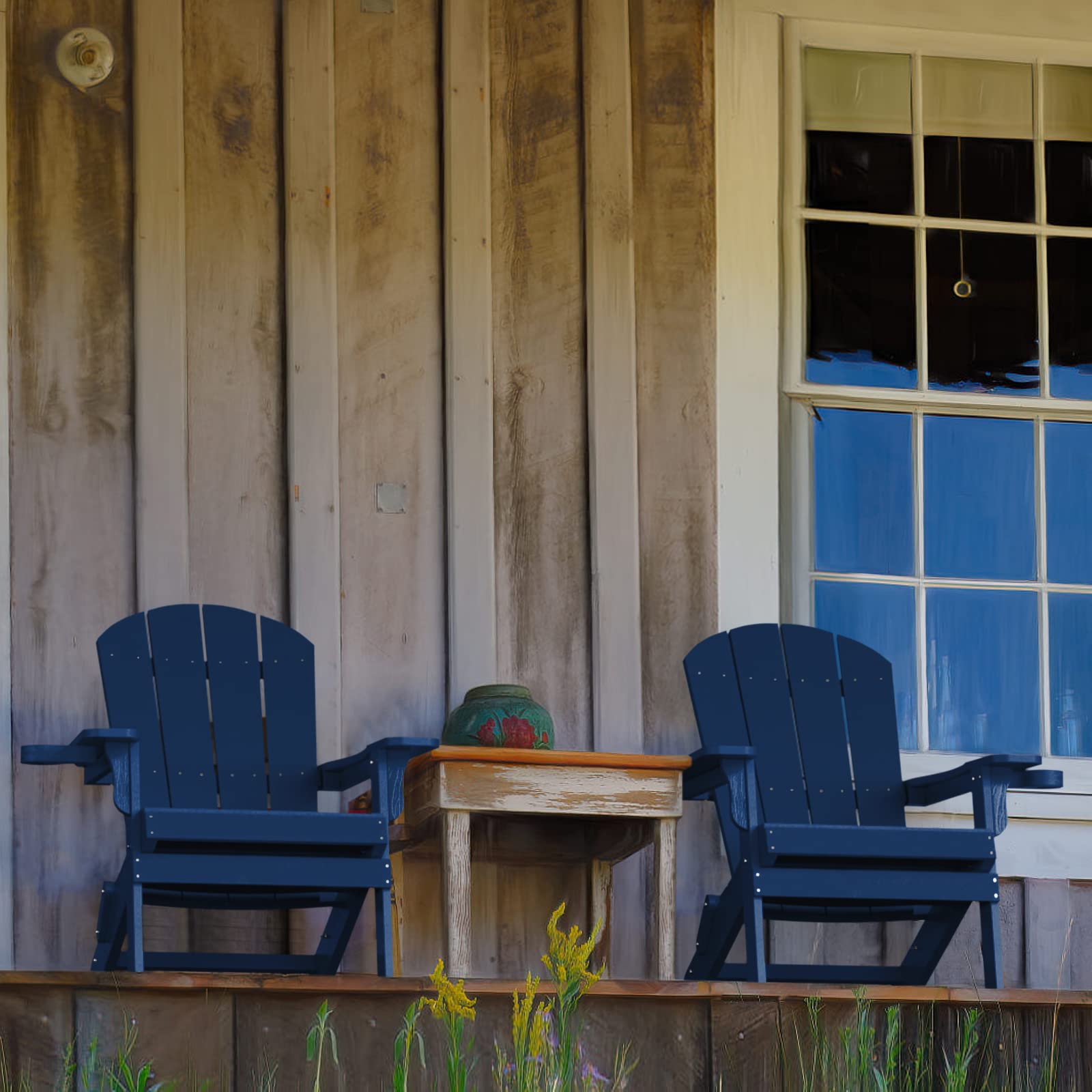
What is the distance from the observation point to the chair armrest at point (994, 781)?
4.09 m

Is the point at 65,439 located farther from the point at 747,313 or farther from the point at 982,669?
the point at 982,669

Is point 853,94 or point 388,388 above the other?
point 853,94

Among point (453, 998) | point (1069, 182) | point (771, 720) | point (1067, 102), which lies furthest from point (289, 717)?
point (1067, 102)

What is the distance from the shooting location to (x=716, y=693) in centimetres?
439

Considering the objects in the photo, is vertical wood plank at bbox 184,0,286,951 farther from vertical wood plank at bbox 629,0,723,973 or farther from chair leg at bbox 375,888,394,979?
vertical wood plank at bbox 629,0,723,973

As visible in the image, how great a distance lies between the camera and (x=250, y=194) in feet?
15.2

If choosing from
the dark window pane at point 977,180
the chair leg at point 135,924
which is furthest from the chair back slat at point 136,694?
the dark window pane at point 977,180

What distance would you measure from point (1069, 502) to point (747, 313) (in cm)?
93

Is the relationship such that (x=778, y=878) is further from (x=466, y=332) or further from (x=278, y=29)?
(x=278, y=29)

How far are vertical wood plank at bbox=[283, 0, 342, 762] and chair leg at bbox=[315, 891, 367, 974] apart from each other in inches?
17.8

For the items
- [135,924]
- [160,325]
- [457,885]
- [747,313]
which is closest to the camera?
[135,924]

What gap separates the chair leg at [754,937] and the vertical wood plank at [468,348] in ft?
3.07

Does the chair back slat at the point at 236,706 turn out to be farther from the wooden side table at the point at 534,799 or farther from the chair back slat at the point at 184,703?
the wooden side table at the point at 534,799

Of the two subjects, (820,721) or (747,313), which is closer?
(820,721)
